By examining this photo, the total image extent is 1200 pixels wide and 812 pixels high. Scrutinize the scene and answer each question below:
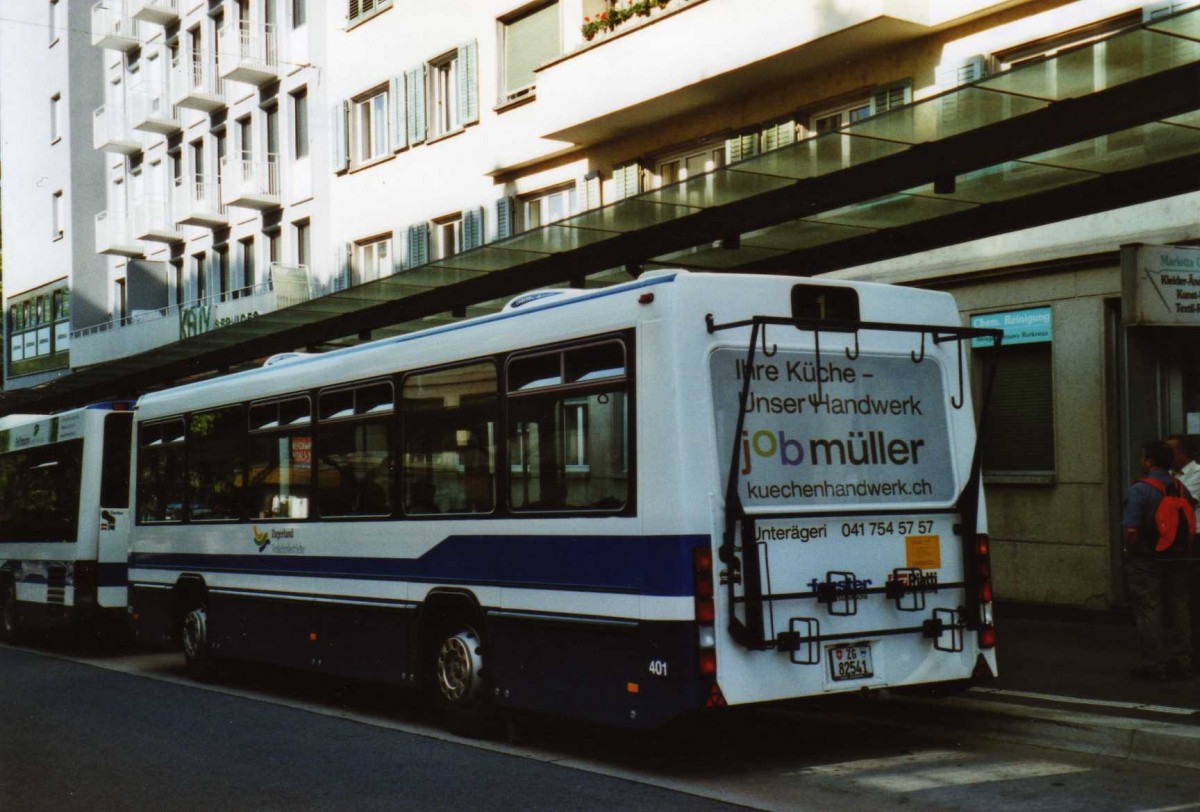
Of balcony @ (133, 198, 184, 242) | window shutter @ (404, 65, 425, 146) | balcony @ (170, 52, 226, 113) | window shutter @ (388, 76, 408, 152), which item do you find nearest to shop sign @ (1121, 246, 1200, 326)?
window shutter @ (404, 65, 425, 146)

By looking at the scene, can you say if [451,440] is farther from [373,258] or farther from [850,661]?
[373,258]

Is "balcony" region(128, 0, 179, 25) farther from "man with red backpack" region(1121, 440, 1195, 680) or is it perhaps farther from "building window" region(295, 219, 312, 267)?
"man with red backpack" region(1121, 440, 1195, 680)

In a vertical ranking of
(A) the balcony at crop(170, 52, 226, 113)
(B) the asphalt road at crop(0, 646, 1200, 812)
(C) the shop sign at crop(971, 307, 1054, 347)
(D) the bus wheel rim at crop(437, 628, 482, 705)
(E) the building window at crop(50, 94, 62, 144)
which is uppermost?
(E) the building window at crop(50, 94, 62, 144)

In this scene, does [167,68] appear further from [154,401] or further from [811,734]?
[811,734]

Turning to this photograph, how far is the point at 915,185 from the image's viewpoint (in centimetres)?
1106

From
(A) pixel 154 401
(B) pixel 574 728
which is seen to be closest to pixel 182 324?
(A) pixel 154 401

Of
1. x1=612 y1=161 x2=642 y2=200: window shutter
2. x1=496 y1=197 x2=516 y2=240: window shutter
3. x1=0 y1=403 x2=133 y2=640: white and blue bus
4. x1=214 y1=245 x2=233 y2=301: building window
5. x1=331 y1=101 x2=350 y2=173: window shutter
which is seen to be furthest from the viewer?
x1=214 y1=245 x2=233 y2=301: building window

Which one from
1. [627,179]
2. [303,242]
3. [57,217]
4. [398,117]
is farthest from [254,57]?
[57,217]

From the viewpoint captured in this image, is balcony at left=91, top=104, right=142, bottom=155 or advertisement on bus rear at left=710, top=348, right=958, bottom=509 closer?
advertisement on bus rear at left=710, top=348, right=958, bottom=509

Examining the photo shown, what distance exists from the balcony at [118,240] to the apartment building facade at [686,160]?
571 cm

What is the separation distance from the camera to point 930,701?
32.2ft

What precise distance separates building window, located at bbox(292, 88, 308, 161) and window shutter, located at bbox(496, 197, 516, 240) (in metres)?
10.1

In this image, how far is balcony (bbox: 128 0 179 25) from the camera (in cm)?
4056

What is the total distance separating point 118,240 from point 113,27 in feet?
21.3
